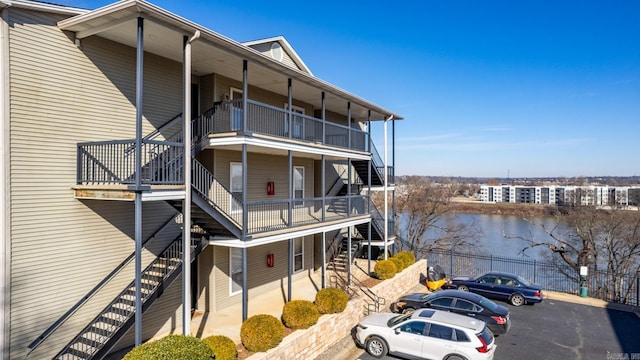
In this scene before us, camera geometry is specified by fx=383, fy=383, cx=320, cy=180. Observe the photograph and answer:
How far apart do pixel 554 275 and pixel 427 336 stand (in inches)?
965

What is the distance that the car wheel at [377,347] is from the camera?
11516 mm

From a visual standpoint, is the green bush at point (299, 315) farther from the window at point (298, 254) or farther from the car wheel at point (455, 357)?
the window at point (298, 254)

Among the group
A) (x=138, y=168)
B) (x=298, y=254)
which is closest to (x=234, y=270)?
(x=298, y=254)

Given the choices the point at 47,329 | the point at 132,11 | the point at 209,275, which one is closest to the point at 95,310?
the point at 47,329

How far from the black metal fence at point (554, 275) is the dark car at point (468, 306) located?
8222mm

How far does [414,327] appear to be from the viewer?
1120cm

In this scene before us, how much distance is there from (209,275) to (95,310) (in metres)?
3.91

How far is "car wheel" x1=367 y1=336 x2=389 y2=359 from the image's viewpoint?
37.8 feet

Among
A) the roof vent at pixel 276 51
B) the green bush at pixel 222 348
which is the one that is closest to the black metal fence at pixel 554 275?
the roof vent at pixel 276 51

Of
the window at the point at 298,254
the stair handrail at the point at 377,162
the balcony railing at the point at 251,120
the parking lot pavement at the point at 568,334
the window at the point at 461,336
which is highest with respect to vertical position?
the balcony railing at the point at 251,120

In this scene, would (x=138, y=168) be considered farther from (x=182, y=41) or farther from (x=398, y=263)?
(x=398, y=263)

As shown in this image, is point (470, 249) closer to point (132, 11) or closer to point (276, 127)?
point (276, 127)

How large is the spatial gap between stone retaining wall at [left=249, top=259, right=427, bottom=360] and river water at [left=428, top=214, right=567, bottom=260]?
17051mm

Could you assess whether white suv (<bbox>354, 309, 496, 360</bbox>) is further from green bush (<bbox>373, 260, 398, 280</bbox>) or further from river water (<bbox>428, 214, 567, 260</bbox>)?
river water (<bbox>428, 214, 567, 260</bbox>)
